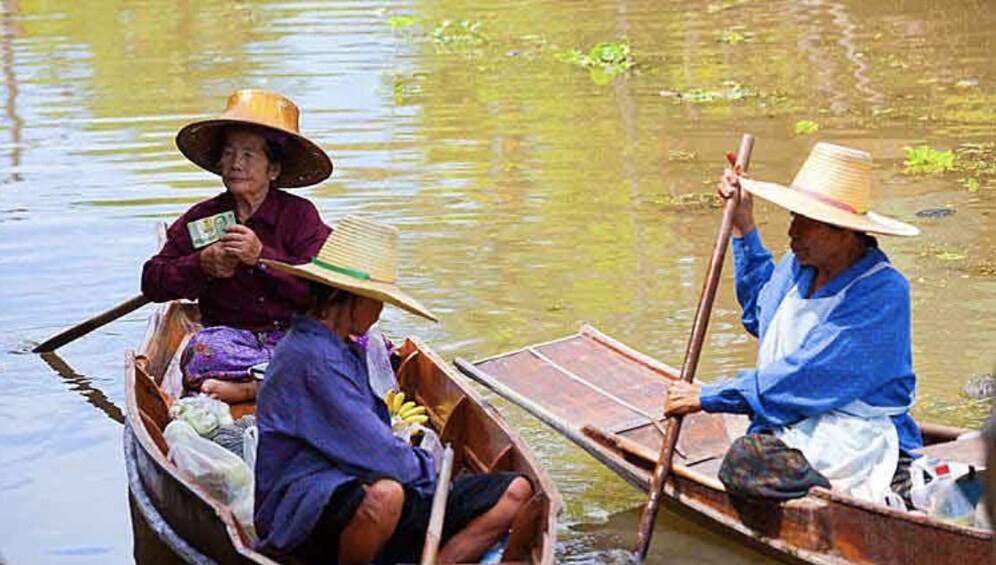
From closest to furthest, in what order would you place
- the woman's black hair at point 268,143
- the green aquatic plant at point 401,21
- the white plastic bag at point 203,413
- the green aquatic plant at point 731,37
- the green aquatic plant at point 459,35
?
1. the white plastic bag at point 203,413
2. the woman's black hair at point 268,143
3. the green aquatic plant at point 731,37
4. the green aquatic plant at point 459,35
5. the green aquatic plant at point 401,21

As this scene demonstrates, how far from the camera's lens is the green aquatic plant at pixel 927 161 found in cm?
1105

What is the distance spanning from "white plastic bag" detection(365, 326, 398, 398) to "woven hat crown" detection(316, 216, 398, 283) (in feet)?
4.44

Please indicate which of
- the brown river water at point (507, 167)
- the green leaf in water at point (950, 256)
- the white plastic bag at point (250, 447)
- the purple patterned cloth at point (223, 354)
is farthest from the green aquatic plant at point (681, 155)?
the white plastic bag at point (250, 447)

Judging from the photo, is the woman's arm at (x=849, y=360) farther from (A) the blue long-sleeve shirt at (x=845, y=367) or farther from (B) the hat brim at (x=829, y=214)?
(B) the hat brim at (x=829, y=214)

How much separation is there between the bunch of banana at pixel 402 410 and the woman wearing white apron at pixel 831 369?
2.87ft

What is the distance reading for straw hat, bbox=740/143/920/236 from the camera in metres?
5.29

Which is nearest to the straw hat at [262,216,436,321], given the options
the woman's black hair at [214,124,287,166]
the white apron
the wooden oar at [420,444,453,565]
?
the wooden oar at [420,444,453,565]

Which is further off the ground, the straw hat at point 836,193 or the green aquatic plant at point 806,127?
the straw hat at point 836,193

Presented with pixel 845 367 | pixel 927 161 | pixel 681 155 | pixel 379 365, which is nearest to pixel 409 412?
pixel 379 365

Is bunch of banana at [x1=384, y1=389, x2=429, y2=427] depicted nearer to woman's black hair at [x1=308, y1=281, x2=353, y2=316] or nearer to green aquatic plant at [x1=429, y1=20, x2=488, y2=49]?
woman's black hair at [x1=308, y1=281, x2=353, y2=316]

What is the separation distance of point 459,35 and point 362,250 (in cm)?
1356

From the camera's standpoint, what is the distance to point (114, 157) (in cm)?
1271

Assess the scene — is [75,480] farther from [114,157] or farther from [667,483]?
[114,157]

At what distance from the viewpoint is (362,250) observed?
476cm
